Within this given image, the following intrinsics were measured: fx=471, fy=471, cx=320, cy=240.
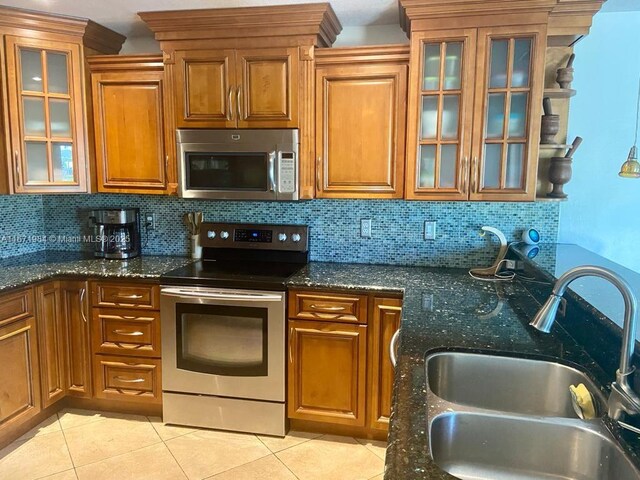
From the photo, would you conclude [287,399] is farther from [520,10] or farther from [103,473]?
[520,10]

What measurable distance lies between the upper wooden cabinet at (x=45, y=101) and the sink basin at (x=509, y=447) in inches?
107

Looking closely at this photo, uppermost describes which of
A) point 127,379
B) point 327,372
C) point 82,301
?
point 82,301

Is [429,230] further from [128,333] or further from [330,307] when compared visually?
[128,333]

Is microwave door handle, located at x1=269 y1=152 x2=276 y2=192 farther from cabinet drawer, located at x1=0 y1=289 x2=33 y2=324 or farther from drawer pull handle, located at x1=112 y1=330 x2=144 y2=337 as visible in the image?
cabinet drawer, located at x1=0 y1=289 x2=33 y2=324

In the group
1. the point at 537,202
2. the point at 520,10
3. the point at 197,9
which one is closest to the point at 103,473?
the point at 197,9

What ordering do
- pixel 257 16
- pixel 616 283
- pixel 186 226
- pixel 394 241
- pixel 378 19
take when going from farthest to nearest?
pixel 186 226 → pixel 394 241 → pixel 378 19 → pixel 257 16 → pixel 616 283

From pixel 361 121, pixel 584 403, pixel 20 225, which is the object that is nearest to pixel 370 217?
pixel 361 121

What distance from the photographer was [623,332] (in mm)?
1079

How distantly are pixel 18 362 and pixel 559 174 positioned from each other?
10.3 feet

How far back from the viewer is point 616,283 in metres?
1.06

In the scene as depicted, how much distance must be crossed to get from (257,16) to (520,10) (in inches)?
54.7

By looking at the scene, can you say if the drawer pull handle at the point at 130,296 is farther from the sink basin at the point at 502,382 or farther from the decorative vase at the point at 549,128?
the decorative vase at the point at 549,128

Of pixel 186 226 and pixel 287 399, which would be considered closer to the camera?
pixel 287 399

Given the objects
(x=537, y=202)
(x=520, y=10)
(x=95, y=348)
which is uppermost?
(x=520, y=10)
